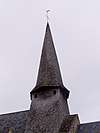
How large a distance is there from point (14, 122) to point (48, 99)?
177 inches

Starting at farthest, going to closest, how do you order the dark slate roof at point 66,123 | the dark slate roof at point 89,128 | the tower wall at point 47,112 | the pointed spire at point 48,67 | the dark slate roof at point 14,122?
the pointed spire at point 48,67 < the dark slate roof at point 14,122 < the dark slate roof at point 89,128 < the tower wall at point 47,112 < the dark slate roof at point 66,123

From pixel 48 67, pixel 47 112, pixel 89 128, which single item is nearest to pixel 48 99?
pixel 47 112

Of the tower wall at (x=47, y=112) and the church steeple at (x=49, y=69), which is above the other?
the church steeple at (x=49, y=69)

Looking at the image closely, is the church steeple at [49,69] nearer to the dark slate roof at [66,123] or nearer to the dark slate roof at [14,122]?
the dark slate roof at [66,123]

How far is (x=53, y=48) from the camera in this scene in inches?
1614

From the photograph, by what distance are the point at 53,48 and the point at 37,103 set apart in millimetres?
6349

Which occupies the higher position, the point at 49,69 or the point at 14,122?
the point at 49,69

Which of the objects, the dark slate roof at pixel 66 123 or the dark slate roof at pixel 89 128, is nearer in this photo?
the dark slate roof at pixel 66 123

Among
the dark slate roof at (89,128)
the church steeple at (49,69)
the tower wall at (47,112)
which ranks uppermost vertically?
the church steeple at (49,69)

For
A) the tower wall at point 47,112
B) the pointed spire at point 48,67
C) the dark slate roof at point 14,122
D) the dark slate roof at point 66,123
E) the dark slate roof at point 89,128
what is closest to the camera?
the dark slate roof at point 66,123

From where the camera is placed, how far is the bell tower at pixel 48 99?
35625mm

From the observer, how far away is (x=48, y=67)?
129ft

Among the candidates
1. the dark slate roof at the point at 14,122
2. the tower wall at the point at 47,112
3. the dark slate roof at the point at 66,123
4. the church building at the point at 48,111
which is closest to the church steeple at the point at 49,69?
the church building at the point at 48,111

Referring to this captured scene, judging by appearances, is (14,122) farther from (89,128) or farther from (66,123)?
(89,128)
